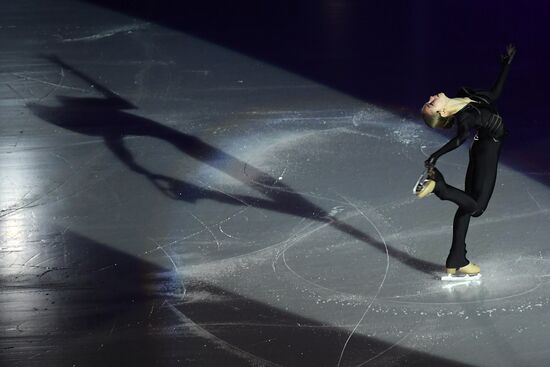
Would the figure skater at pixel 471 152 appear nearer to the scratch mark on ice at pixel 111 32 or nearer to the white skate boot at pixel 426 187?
the white skate boot at pixel 426 187

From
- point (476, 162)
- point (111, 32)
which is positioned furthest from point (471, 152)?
point (111, 32)

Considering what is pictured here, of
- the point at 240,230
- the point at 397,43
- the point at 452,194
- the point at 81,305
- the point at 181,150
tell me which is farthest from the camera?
the point at 397,43

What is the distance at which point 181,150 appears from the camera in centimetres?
880

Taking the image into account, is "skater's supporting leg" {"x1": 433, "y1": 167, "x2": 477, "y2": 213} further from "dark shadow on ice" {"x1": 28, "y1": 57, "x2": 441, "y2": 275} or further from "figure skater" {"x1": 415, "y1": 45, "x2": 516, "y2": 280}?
"dark shadow on ice" {"x1": 28, "y1": 57, "x2": 441, "y2": 275}

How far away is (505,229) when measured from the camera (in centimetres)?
708

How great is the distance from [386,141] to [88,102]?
3.44 meters

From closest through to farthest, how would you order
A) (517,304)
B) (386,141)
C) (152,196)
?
(517,304) < (152,196) < (386,141)

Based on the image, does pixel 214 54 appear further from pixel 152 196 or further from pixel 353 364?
pixel 353 364

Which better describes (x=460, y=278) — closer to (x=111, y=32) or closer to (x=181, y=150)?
(x=181, y=150)

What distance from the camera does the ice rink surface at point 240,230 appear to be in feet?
19.4

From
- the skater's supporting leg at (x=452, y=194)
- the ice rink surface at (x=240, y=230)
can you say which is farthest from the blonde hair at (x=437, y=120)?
the ice rink surface at (x=240, y=230)

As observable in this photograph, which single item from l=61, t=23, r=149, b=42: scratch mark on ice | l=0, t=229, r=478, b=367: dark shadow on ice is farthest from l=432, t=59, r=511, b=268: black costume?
l=61, t=23, r=149, b=42: scratch mark on ice

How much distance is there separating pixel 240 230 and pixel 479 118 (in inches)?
88.9

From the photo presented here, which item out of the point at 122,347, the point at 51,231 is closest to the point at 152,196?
the point at 51,231
